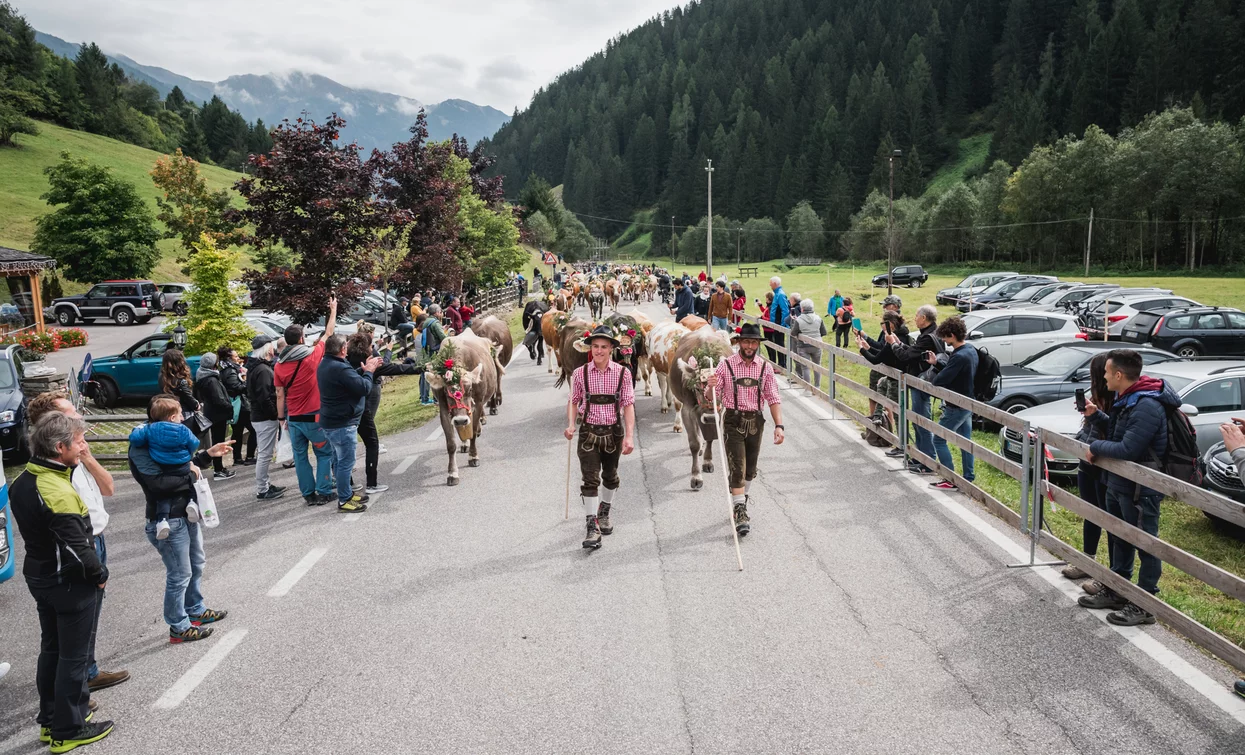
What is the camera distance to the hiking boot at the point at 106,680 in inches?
206

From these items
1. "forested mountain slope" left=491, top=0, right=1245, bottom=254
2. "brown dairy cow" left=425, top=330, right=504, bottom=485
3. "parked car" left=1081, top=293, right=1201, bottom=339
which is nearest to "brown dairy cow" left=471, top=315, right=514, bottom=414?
"brown dairy cow" left=425, top=330, right=504, bottom=485

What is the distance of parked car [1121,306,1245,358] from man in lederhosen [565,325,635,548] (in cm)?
1986

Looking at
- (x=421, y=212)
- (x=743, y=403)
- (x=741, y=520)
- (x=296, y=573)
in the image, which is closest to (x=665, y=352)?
(x=743, y=403)

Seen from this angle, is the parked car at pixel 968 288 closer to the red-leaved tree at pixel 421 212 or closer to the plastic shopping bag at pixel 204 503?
the red-leaved tree at pixel 421 212

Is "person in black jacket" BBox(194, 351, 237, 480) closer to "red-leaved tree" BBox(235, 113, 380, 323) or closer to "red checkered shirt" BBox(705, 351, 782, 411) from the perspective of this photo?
"red-leaved tree" BBox(235, 113, 380, 323)

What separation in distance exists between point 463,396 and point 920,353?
6.15 metres

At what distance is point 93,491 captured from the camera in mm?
5152

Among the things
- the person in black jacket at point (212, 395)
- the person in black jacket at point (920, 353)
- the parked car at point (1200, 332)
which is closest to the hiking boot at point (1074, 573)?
the person in black jacket at point (920, 353)

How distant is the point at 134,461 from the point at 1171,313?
25.9 m

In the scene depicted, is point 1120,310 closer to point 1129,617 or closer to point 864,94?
point 1129,617

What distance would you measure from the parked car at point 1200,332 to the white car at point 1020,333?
4096 millimetres

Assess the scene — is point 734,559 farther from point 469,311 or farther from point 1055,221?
point 1055,221

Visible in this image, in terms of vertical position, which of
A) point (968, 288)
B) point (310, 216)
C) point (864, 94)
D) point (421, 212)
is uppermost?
point (864, 94)

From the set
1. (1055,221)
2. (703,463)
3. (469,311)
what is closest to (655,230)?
(1055,221)
